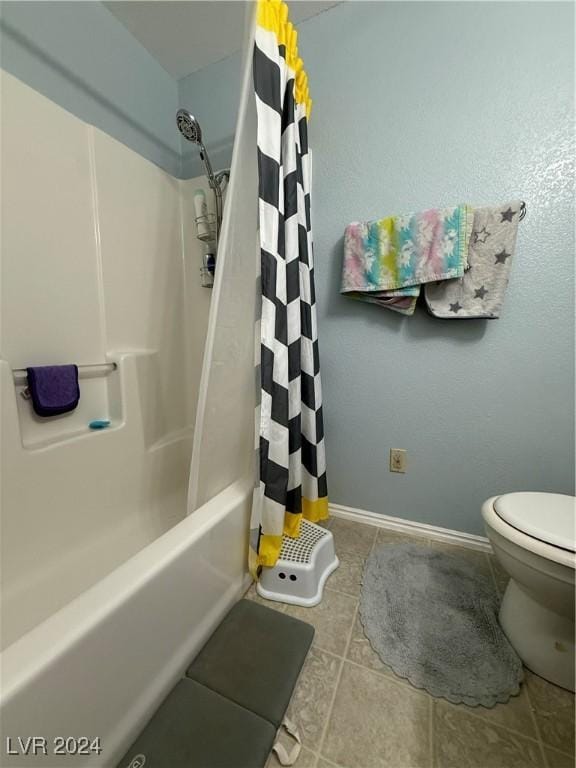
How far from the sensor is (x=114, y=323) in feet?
3.68

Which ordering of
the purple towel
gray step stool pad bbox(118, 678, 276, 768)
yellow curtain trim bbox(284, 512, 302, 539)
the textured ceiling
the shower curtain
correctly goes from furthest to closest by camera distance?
the textured ceiling → yellow curtain trim bbox(284, 512, 302, 539) → the purple towel → the shower curtain → gray step stool pad bbox(118, 678, 276, 768)

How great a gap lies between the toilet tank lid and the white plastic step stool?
573mm

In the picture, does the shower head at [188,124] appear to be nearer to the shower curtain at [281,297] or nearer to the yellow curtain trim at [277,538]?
the shower curtain at [281,297]

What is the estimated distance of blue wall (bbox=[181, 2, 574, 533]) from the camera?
914 mm

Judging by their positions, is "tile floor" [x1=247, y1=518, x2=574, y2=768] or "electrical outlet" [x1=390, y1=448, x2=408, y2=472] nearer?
"tile floor" [x1=247, y1=518, x2=574, y2=768]

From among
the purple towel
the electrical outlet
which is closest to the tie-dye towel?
the electrical outlet

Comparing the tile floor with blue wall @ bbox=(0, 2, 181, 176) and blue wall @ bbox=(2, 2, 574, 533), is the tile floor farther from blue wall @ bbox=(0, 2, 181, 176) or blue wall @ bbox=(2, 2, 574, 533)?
blue wall @ bbox=(0, 2, 181, 176)

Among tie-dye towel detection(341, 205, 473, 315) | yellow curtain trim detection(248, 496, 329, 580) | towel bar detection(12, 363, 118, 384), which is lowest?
yellow curtain trim detection(248, 496, 329, 580)

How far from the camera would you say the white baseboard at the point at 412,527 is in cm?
113

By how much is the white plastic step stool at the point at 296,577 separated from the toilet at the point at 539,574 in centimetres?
53

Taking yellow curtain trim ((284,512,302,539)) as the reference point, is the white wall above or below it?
above

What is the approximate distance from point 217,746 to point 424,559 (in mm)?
849

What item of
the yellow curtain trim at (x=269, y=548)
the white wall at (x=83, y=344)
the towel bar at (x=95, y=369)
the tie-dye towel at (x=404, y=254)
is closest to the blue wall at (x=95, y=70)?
the white wall at (x=83, y=344)

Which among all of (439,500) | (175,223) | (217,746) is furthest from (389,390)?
(175,223)
